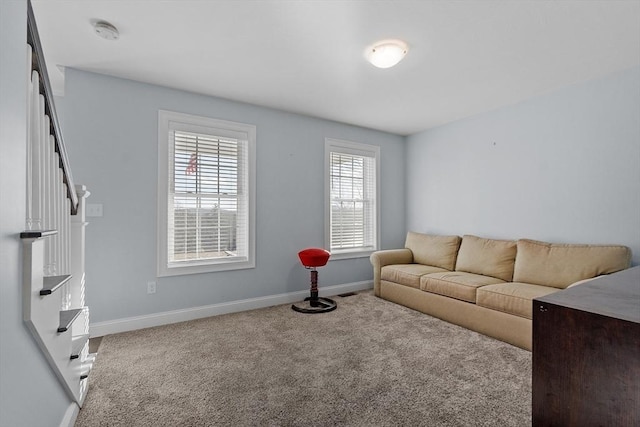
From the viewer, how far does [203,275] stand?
11.5 feet

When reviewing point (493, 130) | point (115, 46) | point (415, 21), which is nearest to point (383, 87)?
point (415, 21)

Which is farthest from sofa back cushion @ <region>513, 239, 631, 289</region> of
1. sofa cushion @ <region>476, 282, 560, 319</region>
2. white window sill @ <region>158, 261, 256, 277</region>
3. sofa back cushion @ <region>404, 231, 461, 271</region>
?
white window sill @ <region>158, 261, 256, 277</region>

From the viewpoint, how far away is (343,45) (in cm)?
252

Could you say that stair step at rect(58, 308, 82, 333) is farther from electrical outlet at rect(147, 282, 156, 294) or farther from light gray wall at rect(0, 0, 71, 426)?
electrical outlet at rect(147, 282, 156, 294)

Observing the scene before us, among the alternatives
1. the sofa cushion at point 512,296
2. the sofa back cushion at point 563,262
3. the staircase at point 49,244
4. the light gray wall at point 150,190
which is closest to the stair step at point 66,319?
the staircase at point 49,244

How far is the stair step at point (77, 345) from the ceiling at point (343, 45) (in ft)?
7.04

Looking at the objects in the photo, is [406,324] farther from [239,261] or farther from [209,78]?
[209,78]

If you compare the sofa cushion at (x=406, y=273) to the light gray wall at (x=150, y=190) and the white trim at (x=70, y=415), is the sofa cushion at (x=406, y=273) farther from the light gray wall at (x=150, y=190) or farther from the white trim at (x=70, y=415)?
the white trim at (x=70, y=415)

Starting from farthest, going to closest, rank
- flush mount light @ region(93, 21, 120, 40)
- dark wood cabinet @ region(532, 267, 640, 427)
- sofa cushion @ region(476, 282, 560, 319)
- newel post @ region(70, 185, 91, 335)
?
sofa cushion @ region(476, 282, 560, 319), flush mount light @ region(93, 21, 120, 40), newel post @ region(70, 185, 91, 335), dark wood cabinet @ region(532, 267, 640, 427)

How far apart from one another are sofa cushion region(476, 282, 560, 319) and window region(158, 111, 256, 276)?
8.37 ft

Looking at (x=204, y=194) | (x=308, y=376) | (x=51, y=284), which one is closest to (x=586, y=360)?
(x=308, y=376)

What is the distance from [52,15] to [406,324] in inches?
153

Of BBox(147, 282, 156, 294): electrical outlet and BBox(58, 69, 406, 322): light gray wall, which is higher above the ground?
BBox(58, 69, 406, 322): light gray wall

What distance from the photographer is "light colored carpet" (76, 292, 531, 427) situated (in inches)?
70.1
